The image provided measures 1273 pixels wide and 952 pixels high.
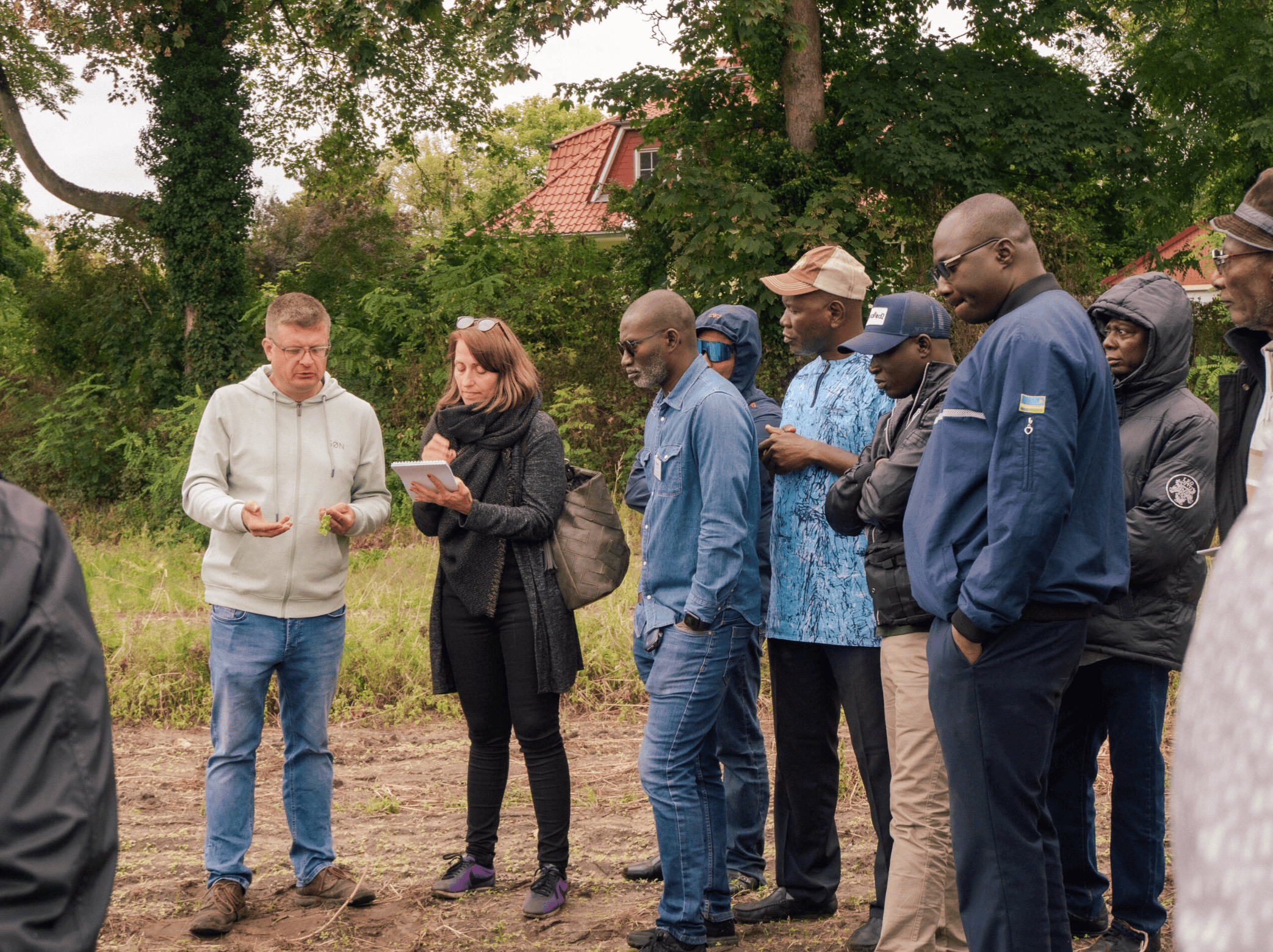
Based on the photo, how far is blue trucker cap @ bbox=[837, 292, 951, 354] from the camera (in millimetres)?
3635

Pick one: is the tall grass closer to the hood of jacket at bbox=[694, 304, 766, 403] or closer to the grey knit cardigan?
the grey knit cardigan

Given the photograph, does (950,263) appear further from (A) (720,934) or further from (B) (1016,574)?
(A) (720,934)

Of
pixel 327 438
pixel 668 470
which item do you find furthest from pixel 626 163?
pixel 668 470

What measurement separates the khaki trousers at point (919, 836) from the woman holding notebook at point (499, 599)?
1.48 meters

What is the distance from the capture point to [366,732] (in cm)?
685

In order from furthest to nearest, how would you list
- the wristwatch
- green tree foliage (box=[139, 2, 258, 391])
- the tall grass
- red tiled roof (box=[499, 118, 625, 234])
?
red tiled roof (box=[499, 118, 625, 234]), green tree foliage (box=[139, 2, 258, 391]), the tall grass, the wristwatch

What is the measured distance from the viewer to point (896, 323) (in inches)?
143

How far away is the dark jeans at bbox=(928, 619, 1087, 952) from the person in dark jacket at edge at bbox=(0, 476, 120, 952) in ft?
6.76

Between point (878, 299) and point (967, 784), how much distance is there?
1.67 m

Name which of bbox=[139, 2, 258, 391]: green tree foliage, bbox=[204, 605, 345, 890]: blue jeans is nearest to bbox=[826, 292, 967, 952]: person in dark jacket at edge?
bbox=[204, 605, 345, 890]: blue jeans

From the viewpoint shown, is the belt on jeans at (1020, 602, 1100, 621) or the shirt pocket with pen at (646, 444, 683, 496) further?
the shirt pocket with pen at (646, 444, 683, 496)

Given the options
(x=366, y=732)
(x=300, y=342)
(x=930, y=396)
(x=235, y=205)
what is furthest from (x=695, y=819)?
(x=235, y=205)

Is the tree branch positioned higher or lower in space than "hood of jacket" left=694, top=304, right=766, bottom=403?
higher


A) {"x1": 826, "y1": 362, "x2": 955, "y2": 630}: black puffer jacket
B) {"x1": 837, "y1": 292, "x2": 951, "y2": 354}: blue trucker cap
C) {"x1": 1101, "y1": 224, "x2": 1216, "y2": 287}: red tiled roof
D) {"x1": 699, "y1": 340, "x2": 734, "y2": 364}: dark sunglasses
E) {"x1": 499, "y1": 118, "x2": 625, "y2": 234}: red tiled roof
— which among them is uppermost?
{"x1": 499, "y1": 118, "x2": 625, "y2": 234}: red tiled roof
